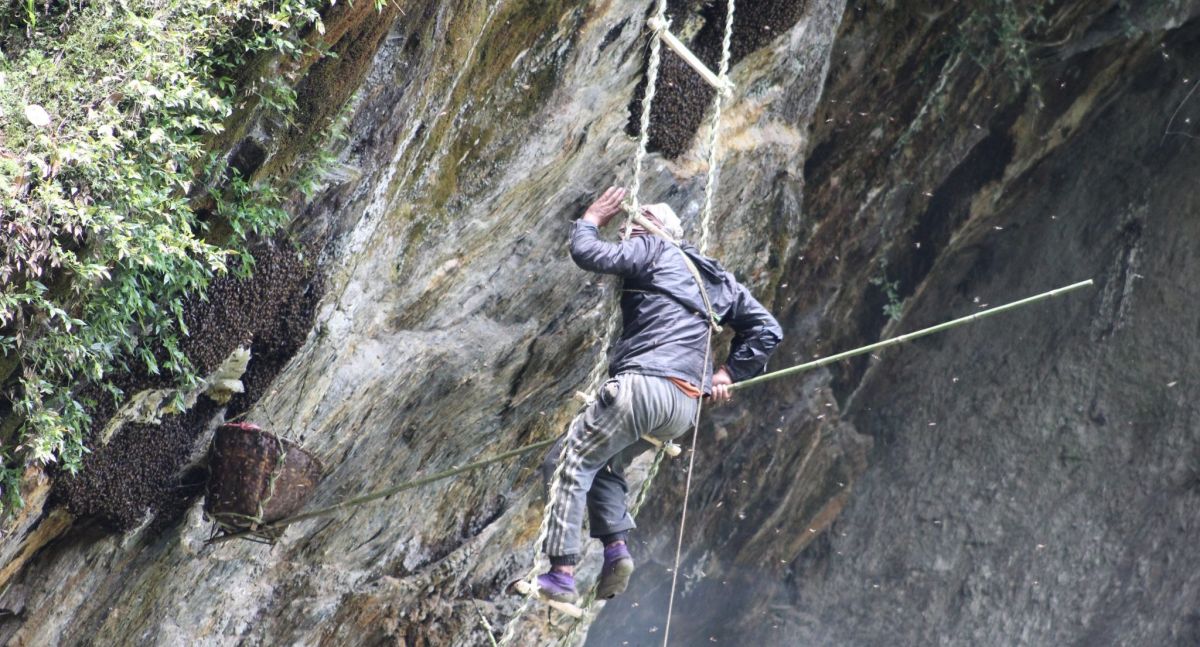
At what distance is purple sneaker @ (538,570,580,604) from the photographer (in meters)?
5.04

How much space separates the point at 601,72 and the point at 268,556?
3.12 m

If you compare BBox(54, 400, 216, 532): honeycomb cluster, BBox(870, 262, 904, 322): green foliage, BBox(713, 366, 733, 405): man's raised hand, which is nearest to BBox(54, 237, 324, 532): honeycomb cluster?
BBox(54, 400, 216, 532): honeycomb cluster

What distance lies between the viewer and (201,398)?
5758 millimetres

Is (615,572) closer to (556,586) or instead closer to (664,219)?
(556,586)

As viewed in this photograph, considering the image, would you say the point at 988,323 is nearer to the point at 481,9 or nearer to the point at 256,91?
the point at 481,9

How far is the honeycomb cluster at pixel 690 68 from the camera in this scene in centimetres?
699

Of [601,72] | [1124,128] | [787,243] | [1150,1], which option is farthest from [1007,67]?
[601,72]

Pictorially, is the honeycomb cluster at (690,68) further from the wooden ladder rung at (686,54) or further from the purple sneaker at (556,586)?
the purple sneaker at (556,586)

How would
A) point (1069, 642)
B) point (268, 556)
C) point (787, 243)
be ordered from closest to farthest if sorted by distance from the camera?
point (268, 556), point (787, 243), point (1069, 642)

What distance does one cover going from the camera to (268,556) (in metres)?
6.33

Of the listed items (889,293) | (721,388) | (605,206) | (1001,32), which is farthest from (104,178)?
(889,293)

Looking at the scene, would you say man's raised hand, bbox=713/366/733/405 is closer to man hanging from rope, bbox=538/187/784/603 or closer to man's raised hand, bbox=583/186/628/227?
man hanging from rope, bbox=538/187/784/603

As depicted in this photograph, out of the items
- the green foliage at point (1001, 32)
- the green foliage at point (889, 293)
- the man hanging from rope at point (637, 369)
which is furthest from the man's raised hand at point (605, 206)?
the green foliage at point (889, 293)

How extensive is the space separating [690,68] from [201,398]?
335 cm
